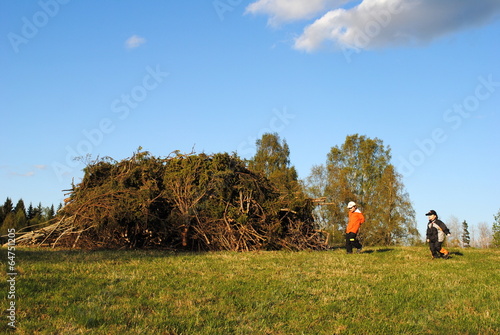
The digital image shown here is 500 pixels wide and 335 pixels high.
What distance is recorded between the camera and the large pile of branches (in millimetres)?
14508

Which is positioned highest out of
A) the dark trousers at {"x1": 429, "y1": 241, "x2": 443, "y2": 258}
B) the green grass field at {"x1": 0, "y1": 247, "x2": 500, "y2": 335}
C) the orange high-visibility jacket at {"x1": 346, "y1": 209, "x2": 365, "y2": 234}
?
the orange high-visibility jacket at {"x1": 346, "y1": 209, "x2": 365, "y2": 234}

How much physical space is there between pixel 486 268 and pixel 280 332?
28.4ft

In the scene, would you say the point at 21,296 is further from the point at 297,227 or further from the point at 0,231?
the point at 0,231

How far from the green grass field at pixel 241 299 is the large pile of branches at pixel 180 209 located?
3813mm

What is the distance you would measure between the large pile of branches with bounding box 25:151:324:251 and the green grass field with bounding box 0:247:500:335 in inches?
150

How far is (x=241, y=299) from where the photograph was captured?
6.85 meters

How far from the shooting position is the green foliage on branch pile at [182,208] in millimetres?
14500

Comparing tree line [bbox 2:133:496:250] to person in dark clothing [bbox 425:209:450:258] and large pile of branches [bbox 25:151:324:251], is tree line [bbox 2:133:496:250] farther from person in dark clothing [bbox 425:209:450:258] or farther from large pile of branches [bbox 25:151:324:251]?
person in dark clothing [bbox 425:209:450:258]

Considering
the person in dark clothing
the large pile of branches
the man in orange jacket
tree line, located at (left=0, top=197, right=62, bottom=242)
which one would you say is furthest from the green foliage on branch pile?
tree line, located at (left=0, top=197, right=62, bottom=242)

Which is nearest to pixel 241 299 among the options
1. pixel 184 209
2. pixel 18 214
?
pixel 184 209

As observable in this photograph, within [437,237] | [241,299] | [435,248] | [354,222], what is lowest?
[241,299]

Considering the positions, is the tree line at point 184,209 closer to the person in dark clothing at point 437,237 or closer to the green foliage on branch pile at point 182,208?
the green foliage on branch pile at point 182,208

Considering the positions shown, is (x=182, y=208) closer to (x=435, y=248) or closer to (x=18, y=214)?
(x=435, y=248)

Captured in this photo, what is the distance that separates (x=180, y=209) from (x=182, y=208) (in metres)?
0.08
